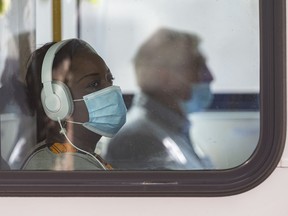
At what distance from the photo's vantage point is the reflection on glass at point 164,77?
3.01m

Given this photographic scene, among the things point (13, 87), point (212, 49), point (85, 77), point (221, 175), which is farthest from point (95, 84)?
point (221, 175)

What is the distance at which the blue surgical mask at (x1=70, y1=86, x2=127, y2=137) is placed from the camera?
3.11 meters

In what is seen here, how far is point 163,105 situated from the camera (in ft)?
10.3

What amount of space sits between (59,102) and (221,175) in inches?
23.5

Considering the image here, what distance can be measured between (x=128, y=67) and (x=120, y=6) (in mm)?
208

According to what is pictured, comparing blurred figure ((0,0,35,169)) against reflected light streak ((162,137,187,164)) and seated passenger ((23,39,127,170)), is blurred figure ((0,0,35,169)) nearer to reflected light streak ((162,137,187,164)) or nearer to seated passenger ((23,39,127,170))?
seated passenger ((23,39,127,170))

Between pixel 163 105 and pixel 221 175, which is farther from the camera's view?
pixel 163 105

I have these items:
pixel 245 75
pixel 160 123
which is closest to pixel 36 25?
pixel 160 123

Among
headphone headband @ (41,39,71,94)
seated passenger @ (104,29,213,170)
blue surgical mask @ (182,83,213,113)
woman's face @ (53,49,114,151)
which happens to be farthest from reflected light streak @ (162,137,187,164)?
headphone headband @ (41,39,71,94)

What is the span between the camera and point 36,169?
307 centimetres

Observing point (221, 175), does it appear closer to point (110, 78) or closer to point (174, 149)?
point (174, 149)

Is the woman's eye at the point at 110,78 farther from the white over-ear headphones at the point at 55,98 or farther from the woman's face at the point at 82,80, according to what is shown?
the white over-ear headphones at the point at 55,98

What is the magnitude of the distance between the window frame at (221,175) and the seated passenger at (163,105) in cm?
9

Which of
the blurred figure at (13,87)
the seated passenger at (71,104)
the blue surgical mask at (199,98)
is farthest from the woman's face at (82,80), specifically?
the blue surgical mask at (199,98)
